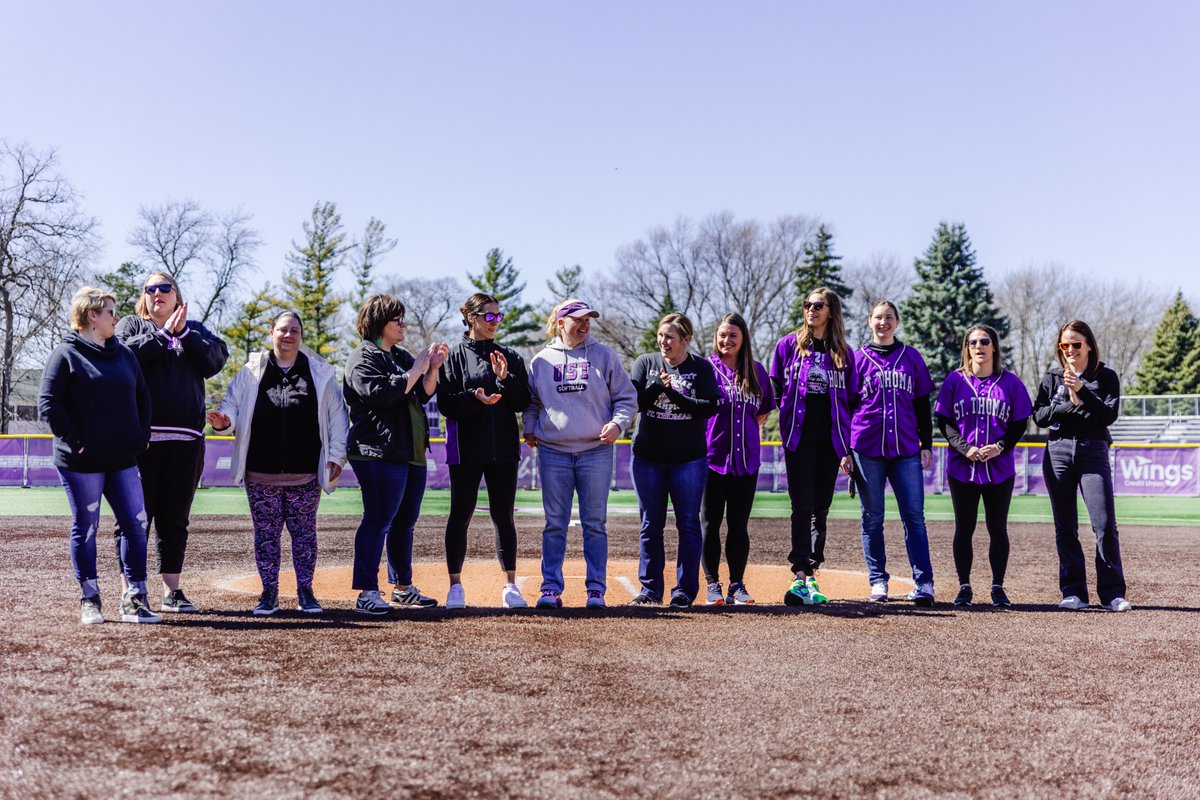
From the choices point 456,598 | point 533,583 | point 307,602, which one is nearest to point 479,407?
point 456,598

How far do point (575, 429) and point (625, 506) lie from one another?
15209 mm

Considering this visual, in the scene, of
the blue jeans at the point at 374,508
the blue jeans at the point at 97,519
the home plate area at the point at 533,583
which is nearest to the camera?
the blue jeans at the point at 97,519

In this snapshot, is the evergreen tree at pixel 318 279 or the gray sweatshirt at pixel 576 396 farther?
the evergreen tree at pixel 318 279

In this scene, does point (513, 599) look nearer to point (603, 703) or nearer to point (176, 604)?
point (176, 604)

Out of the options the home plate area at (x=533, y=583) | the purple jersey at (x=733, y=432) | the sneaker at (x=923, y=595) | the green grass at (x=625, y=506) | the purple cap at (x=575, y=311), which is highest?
the purple cap at (x=575, y=311)

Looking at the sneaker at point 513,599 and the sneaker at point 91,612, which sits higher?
the sneaker at point 91,612

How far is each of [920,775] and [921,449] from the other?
4075 mm

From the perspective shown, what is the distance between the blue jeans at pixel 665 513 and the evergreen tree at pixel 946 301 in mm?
46887

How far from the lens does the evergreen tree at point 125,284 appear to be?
51.0 metres

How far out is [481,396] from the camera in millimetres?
6168

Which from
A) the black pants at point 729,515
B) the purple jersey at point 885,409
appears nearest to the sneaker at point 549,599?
the black pants at point 729,515

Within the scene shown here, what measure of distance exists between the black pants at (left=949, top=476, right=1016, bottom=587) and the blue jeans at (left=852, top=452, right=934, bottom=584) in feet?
0.84

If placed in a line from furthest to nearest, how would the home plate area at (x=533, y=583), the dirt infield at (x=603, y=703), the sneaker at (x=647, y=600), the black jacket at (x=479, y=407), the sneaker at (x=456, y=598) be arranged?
the home plate area at (x=533, y=583) → the sneaker at (x=647, y=600) → the sneaker at (x=456, y=598) → the black jacket at (x=479, y=407) → the dirt infield at (x=603, y=703)

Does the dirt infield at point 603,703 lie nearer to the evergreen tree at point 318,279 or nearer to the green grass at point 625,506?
the green grass at point 625,506
